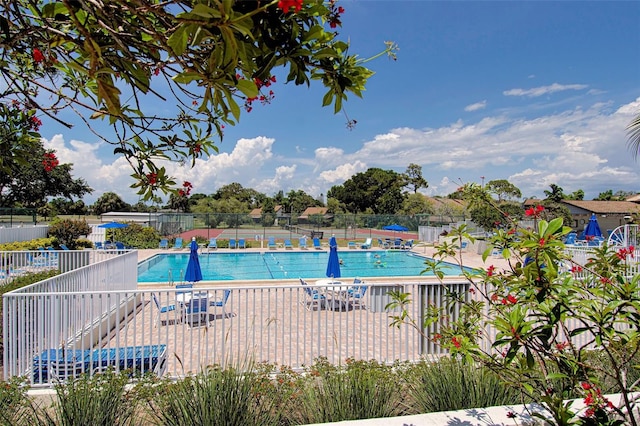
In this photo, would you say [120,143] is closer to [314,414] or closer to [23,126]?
[23,126]

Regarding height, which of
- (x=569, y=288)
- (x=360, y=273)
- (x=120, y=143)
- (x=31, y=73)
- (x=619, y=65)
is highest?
(x=619, y=65)

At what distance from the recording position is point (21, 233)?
1717 cm

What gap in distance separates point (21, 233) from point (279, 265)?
12.6m

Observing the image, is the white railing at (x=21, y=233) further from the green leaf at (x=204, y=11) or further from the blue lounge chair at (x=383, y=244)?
the green leaf at (x=204, y=11)

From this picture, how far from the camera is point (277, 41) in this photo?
137 centimetres

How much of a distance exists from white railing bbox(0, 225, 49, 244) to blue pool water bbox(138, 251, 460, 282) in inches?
232

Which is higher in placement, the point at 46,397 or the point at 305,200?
the point at 305,200

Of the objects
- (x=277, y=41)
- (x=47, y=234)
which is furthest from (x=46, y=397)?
(x=47, y=234)

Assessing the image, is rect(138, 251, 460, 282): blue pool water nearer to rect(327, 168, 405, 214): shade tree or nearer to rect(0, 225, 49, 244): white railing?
rect(0, 225, 49, 244): white railing

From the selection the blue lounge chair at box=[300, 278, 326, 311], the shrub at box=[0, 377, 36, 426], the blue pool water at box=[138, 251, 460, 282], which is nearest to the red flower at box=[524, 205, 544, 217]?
the blue lounge chair at box=[300, 278, 326, 311]

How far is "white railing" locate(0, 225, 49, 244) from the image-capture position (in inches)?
637

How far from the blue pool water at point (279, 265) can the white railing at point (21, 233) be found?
19.3 feet

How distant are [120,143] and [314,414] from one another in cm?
260

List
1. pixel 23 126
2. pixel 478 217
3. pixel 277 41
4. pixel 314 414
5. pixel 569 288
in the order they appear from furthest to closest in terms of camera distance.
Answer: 1. pixel 478 217
2. pixel 314 414
3. pixel 23 126
4. pixel 569 288
5. pixel 277 41
